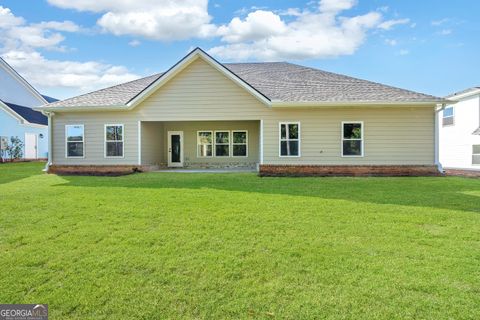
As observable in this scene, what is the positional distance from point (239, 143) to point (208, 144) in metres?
1.73

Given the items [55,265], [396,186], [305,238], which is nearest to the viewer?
[55,265]

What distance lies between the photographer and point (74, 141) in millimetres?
14961

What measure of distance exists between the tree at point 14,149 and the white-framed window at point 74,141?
38.7 feet

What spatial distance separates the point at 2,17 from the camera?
66.1 feet

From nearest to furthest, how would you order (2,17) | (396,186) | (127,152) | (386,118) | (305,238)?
1. (305,238)
2. (396,186)
3. (386,118)
4. (127,152)
5. (2,17)

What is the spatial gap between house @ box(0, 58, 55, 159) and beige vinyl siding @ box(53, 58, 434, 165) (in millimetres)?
15300

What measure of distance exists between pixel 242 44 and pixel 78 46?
11.3 meters

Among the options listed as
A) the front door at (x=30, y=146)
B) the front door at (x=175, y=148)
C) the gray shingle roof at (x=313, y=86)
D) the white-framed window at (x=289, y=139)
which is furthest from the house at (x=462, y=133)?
the front door at (x=30, y=146)

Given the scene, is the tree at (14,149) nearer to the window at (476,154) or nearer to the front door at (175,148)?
the front door at (175,148)

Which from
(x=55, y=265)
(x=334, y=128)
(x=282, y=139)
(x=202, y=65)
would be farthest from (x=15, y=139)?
(x=55, y=265)

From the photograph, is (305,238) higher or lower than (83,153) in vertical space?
lower

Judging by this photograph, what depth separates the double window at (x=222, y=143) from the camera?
1741 cm

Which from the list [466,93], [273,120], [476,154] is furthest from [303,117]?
[476,154]

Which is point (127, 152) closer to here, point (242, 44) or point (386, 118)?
point (386, 118)
